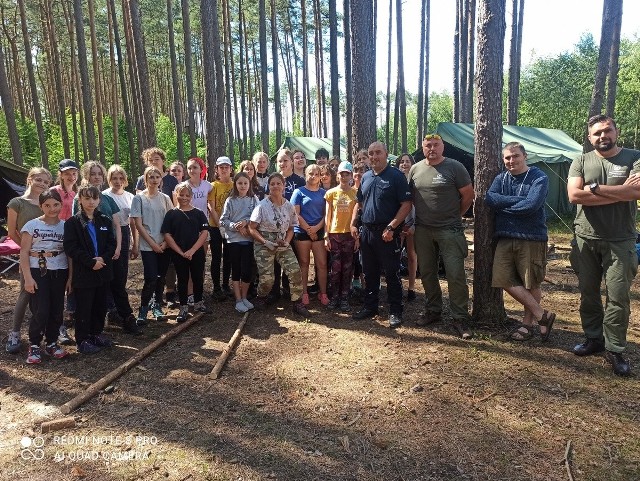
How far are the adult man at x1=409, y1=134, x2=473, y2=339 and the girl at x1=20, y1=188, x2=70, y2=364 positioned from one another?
11.8 ft

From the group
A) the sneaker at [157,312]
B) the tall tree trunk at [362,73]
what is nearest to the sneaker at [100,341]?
the sneaker at [157,312]

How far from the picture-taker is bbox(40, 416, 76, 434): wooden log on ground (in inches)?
120

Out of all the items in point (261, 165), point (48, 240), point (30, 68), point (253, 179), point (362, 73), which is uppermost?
point (30, 68)

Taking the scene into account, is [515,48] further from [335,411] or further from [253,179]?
[335,411]

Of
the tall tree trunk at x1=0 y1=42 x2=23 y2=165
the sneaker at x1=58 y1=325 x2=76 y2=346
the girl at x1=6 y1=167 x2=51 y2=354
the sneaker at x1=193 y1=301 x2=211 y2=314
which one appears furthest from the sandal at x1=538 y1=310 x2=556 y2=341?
the tall tree trunk at x1=0 y1=42 x2=23 y2=165

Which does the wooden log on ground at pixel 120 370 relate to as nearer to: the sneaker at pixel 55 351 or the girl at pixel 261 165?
the sneaker at pixel 55 351

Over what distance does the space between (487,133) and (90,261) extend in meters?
4.20

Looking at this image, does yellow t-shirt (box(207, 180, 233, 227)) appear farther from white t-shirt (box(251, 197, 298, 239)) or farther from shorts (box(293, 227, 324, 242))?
shorts (box(293, 227, 324, 242))

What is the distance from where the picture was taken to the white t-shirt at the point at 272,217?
5367 millimetres

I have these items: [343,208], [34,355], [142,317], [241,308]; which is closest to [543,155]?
[343,208]

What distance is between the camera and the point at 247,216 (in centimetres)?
555

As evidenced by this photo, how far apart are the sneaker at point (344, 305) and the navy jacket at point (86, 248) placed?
269cm

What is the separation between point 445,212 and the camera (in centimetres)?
462

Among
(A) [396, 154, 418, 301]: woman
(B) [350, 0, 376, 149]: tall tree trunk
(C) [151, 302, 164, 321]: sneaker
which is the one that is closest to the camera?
(C) [151, 302, 164, 321]: sneaker
